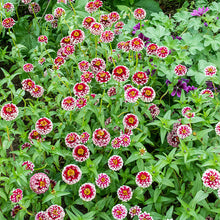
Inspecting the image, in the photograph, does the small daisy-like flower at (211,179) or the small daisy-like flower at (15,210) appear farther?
the small daisy-like flower at (15,210)

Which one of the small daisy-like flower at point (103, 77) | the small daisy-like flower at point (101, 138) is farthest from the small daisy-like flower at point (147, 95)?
the small daisy-like flower at point (101, 138)

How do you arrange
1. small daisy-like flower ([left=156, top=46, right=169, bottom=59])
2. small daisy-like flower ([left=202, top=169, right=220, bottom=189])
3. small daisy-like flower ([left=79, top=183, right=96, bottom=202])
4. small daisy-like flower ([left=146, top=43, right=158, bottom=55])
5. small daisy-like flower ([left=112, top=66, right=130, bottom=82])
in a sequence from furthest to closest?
small daisy-like flower ([left=146, top=43, right=158, bottom=55])
small daisy-like flower ([left=156, top=46, right=169, bottom=59])
small daisy-like flower ([left=112, top=66, right=130, bottom=82])
small daisy-like flower ([left=79, top=183, right=96, bottom=202])
small daisy-like flower ([left=202, top=169, right=220, bottom=189])

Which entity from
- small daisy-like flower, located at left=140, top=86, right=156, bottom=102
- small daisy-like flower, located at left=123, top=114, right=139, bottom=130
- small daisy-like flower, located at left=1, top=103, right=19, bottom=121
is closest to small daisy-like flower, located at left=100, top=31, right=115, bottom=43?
small daisy-like flower, located at left=140, top=86, right=156, bottom=102

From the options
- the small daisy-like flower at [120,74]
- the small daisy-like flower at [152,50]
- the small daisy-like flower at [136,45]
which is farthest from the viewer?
the small daisy-like flower at [152,50]

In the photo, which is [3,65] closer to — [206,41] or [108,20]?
[108,20]

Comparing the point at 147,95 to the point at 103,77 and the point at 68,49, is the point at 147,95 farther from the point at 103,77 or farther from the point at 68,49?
the point at 68,49

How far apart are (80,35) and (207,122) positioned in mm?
1464

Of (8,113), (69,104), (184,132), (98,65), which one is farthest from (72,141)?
(184,132)

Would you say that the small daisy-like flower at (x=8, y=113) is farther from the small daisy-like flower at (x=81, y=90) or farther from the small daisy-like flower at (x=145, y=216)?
the small daisy-like flower at (x=145, y=216)

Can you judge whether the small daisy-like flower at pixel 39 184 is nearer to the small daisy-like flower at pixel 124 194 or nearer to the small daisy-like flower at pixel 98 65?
the small daisy-like flower at pixel 124 194

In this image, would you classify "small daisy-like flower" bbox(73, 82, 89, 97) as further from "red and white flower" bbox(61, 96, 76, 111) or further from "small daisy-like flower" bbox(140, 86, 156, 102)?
"small daisy-like flower" bbox(140, 86, 156, 102)

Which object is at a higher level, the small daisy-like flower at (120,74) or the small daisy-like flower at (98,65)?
the small daisy-like flower at (120,74)

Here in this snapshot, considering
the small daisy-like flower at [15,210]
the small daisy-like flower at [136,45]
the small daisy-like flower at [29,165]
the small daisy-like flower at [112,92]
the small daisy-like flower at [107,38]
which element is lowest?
the small daisy-like flower at [15,210]

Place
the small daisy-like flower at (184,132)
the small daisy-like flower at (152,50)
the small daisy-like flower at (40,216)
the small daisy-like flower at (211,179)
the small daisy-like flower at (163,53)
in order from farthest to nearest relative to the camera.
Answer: the small daisy-like flower at (152,50) → the small daisy-like flower at (163,53) → the small daisy-like flower at (184,132) → the small daisy-like flower at (40,216) → the small daisy-like flower at (211,179)
